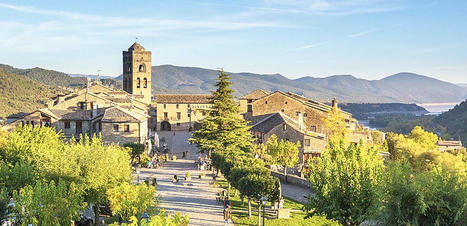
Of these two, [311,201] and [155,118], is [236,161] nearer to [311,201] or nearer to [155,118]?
[311,201]

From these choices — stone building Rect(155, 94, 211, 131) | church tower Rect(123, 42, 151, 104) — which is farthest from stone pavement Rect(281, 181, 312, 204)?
church tower Rect(123, 42, 151, 104)

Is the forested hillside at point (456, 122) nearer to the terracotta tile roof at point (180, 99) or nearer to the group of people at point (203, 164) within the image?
the terracotta tile roof at point (180, 99)

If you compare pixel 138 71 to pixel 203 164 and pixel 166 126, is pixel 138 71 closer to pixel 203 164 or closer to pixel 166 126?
pixel 166 126

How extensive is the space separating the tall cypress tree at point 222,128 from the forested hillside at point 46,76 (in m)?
121

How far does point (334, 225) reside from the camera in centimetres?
2361

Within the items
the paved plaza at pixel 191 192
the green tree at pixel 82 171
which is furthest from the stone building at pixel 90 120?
the green tree at pixel 82 171

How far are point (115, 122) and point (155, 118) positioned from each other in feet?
100

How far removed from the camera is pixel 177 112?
75000 mm

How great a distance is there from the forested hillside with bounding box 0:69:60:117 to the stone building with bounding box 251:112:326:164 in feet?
197

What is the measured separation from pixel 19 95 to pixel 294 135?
83.5m

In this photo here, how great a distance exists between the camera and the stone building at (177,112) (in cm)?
7456

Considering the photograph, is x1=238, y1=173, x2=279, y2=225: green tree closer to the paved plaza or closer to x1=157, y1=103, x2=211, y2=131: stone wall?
the paved plaza

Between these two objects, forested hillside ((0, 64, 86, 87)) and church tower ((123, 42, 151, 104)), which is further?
forested hillside ((0, 64, 86, 87))

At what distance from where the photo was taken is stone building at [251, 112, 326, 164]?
46.4 m
